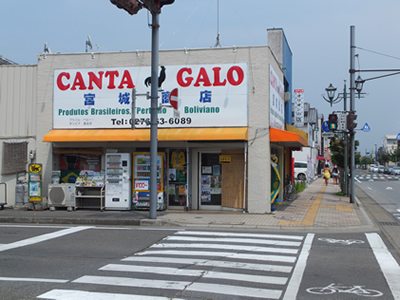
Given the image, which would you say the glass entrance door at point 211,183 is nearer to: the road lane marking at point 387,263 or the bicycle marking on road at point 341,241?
the bicycle marking on road at point 341,241

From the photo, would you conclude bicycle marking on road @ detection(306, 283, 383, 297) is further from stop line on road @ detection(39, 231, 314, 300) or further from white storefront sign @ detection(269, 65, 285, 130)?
white storefront sign @ detection(269, 65, 285, 130)

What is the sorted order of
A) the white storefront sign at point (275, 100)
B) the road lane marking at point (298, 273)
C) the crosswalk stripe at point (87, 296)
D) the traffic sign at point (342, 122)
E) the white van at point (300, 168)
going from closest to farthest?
the crosswalk stripe at point (87, 296) → the road lane marking at point (298, 273) → the white storefront sign at point (275, 100) → the traffic sign at point (342, 122) → the white van at point (300, 168)

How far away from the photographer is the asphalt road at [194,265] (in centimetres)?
650

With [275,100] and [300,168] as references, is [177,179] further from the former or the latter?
[300,168]

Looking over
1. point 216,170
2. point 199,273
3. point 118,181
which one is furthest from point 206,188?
point 199,273

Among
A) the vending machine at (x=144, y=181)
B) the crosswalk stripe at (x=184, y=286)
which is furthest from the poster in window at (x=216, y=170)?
the crosswalk stripe at (x=184, y=286)

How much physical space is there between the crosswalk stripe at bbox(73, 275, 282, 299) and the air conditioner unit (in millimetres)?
9184

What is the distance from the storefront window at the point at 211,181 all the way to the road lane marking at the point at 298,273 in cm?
578

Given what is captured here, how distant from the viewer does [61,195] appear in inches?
630

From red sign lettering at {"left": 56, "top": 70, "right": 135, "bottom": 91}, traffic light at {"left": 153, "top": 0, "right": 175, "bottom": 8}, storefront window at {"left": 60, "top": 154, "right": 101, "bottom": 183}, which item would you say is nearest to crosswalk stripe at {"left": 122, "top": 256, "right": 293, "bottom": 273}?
traffic light at {"left": 153, "top": 0, "right": 175, "bottom": 8}

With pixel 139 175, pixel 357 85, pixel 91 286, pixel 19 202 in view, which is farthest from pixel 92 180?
pixel 357 85

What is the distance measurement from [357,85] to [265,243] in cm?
1485

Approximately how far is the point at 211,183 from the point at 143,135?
3106mm

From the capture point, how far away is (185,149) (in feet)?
53.2
